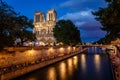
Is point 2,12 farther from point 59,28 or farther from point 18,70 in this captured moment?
point 59,28

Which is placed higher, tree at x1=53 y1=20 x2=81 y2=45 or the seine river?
tree at x1=53 y1=20 x2=81 y2=45

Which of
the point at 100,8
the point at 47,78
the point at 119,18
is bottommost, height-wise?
the point at 47,78

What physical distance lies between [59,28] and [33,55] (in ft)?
189

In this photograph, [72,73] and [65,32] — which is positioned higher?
[65,32]

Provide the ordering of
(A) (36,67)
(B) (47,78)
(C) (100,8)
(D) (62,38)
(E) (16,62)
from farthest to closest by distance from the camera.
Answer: (D) (62,38) < (A) (36,67) < (E) (16,62) < (B) (47,78) < (C) (100,8)

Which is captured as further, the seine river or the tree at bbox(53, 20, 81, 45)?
the tree at bbox(53, 20, 81, 45)

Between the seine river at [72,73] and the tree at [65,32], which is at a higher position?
the tree at [65,32]

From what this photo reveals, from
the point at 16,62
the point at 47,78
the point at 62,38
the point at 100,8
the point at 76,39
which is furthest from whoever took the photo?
the point at 76,39

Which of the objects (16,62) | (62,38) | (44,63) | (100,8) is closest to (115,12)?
(100,8)

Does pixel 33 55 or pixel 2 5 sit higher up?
pixel 2 5

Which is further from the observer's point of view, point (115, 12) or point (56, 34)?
point (56, 34)

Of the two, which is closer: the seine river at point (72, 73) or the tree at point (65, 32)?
the seine river at point (72, 73)

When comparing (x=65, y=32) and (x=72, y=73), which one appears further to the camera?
(x=65, y=32)

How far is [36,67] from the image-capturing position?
40.6 metres
